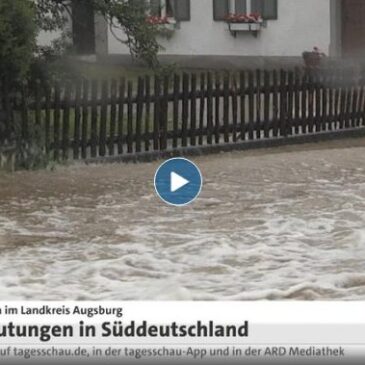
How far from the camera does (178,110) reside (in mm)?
14266

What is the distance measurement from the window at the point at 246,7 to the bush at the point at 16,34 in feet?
44.1

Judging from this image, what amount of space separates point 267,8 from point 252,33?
70cm

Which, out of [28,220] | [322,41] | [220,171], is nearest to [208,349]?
[28,220]

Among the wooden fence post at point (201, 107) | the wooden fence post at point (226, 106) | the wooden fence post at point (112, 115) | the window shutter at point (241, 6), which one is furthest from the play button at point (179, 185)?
the window shutter at point (241, 6)

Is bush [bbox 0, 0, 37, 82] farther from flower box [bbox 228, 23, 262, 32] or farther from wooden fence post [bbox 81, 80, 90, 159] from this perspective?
flower box [bbox 228, 23, 262, 32]

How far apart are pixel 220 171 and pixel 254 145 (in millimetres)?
3597

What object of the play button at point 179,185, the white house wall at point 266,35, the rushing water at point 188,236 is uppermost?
the white house wall at point 266,35

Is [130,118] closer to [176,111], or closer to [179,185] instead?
[176,111]

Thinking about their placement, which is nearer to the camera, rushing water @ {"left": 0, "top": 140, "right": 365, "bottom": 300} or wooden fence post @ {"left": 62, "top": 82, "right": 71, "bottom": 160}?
rushing water @ {"left": 0, "top": 140, "right": 365, "bottom": 300}

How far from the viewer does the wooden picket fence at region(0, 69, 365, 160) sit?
12461 millimetres

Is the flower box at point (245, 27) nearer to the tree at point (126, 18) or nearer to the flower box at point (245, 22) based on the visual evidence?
the flower box at point (245, 22)

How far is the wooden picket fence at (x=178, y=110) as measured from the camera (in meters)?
12.5

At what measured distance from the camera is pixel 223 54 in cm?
2506

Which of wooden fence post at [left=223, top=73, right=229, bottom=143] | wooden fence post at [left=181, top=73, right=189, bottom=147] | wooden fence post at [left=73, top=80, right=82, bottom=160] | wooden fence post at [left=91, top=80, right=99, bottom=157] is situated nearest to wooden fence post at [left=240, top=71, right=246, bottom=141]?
wooden fence post at [left=223, top=73, right=229, bottom=143]
